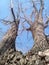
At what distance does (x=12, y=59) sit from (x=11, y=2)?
3.04 meters

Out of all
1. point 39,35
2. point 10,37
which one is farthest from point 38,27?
point 10,37

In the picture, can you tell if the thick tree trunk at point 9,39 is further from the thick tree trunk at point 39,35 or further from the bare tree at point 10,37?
the thick tree trunk at point 39,35

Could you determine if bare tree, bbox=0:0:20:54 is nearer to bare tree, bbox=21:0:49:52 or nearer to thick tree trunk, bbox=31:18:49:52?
bare tree, bbox=21:0:49:52

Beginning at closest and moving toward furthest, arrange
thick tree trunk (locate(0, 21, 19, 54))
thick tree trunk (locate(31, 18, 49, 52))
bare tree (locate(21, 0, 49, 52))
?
thick tree trunk (locate(31, 18, 49, 52)), bare tree (locate(21, 0, 49, 52)), thick tree trunk (locate(0, 21, 19, 54))

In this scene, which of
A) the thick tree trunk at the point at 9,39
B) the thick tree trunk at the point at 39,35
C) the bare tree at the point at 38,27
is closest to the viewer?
the thick tree trunk at the point at 39,35

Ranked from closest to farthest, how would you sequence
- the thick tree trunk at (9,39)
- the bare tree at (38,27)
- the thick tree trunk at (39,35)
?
the thick tree trunk at (39,35) < the bare tree at (38,27) < the thick tree trunk at (9,39)

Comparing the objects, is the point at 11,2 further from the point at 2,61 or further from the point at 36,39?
the point at 2,61

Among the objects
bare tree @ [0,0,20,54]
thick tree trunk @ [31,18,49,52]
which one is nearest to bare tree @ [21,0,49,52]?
thick tree trunk @ [31,18,49,52]

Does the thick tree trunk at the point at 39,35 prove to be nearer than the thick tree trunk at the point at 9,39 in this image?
Yes

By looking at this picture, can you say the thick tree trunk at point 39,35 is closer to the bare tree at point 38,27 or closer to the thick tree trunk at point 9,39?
the bare tree at point 38,27

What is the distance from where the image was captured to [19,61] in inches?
350

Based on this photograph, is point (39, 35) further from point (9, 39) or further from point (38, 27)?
point (9, 39)

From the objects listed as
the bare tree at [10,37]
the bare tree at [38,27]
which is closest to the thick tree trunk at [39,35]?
the bare tree at [38,27]

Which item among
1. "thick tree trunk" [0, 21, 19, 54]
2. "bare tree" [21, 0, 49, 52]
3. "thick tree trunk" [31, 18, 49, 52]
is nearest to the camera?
"thick tree trunk" [31, 18, 49, 52]
